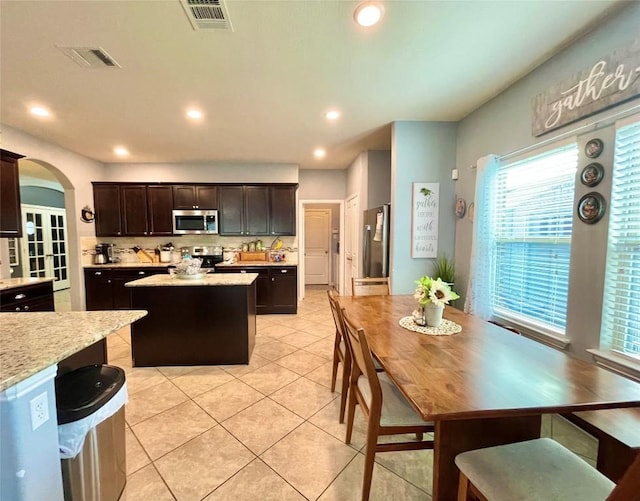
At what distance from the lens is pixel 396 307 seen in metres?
2.32

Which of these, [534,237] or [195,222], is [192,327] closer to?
[195,222]

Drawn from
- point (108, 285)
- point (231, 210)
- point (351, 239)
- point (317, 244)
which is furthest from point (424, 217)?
point (108, 285)

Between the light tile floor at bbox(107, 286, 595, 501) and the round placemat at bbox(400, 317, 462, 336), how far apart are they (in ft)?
2.56

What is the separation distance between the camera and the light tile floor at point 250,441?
1.48 metres

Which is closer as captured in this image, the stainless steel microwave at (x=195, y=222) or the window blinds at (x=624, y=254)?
the window blinds at (x=624, y=254)

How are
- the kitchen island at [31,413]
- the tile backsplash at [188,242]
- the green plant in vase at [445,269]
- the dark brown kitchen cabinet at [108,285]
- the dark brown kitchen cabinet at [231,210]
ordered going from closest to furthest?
the kitchen island at [31,413], the green plant in vase at [445,269], the dark brown kitchen cabinet at [108,285], the dark brown kitchen cabinet at [231,210], the tile backsplash at [188,242]

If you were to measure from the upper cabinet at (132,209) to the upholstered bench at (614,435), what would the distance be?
213 inches

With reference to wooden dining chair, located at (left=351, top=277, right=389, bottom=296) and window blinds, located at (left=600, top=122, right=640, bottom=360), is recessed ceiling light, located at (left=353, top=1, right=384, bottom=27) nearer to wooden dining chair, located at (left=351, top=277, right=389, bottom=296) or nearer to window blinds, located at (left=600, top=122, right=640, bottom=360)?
window blinds, located at (left=600, top=122, right=640, bottom=360)

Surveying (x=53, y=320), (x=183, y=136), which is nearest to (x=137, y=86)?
(x=183, y=136)

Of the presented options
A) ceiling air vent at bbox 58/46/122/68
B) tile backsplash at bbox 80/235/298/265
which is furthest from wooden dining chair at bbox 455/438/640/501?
tile backsplash at bbox 80/235/298/265

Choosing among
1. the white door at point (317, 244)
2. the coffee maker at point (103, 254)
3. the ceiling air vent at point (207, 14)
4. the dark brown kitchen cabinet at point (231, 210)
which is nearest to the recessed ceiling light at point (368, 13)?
the ceiling air vent at point (207, 14)

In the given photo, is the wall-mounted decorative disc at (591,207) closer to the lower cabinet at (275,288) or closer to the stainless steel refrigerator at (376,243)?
the stainless steel refrigerator at (376,243)

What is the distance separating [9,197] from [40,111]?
97 centimetres

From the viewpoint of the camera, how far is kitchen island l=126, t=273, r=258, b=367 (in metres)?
2.77
